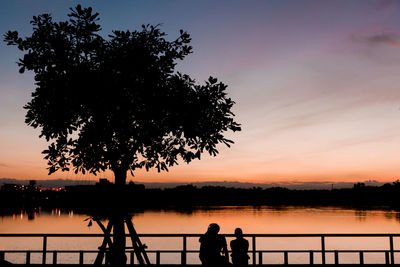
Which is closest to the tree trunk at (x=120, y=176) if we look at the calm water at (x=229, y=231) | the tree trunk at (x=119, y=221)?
the tree trunk at (x=119, y=221)

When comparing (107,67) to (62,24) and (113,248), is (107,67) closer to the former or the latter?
(62,24)

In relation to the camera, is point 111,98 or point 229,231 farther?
point 229,231

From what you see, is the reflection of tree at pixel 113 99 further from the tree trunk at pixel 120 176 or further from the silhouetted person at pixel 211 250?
the silhouetted person at pixel 211 250

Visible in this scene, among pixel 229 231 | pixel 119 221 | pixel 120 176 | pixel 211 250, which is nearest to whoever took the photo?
pixel 211 250

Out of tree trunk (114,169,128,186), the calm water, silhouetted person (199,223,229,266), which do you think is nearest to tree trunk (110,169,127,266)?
tree trunk (114,169,128,186)

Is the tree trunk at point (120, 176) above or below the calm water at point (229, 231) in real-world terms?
above

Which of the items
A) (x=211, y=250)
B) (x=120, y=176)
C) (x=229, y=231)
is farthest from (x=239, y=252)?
(x=229, y=231)

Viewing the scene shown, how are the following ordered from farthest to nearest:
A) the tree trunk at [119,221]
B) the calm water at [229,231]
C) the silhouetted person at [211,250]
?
1. the calm water at [229,231]
2. the tree trunk at [119,221]
3. the silhouetted person at [211,250]

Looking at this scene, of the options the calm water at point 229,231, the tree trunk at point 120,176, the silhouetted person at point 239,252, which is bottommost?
the calm water at point 229,231

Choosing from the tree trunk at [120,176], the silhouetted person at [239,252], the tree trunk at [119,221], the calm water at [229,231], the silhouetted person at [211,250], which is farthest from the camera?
the calm water at [229,231]

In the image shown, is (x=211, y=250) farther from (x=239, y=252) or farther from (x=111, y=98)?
(x=111, y=98)

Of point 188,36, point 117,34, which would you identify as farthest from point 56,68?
point 188,36

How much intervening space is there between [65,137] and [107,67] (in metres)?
2.62

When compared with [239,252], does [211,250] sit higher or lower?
higher
